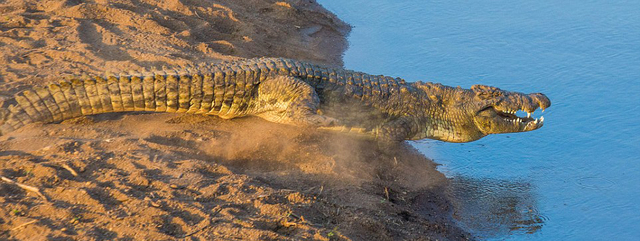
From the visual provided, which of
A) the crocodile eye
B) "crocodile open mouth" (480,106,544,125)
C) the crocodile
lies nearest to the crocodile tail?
the crocodile

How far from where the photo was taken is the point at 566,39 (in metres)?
10.1

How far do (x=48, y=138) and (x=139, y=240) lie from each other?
6.60ft

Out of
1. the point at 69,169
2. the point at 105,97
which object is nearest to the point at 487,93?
the point at 105,97

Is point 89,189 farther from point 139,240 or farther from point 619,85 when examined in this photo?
point 619,85

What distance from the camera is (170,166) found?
15.8ft

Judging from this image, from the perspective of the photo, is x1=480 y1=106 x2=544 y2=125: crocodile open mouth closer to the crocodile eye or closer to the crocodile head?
the crocodile head

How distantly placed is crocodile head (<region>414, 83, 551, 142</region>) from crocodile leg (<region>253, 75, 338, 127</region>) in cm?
145

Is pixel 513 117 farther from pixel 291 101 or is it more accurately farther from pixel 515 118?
pixel 291 101

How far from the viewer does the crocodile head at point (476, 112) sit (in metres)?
6.85

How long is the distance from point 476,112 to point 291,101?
90.4 inches

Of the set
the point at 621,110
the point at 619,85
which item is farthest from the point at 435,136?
the point at 619,85

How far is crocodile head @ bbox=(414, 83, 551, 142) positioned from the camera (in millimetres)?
6852

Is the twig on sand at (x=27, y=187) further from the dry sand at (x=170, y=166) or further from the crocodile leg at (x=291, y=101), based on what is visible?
the crocodile leg at (x=291, y=101)

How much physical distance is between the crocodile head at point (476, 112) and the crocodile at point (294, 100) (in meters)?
0.01
